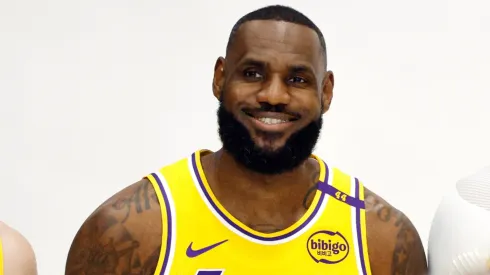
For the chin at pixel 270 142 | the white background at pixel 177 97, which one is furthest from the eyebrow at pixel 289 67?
the white background at pixel 177 97

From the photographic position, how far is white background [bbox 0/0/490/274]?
2008mm

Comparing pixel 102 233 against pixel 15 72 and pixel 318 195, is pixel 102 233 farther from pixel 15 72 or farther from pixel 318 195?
pixel 15 72

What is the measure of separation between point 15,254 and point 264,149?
0.41 m

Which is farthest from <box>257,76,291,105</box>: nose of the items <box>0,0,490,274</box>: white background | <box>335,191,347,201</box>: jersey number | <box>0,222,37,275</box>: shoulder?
<box>0,0,490,274</box>: white background

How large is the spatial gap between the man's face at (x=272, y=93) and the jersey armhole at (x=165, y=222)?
14cm

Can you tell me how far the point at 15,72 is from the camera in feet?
6.56

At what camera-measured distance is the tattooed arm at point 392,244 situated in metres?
1.41

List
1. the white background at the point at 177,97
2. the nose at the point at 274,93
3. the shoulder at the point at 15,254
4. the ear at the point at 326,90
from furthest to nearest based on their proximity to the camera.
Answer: the white background at the point at 177,97 → the ear at the point at 326,90 → the nose at the point at 274,93 → the shoulder at the point at 15,254

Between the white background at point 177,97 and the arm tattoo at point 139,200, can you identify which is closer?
the arm tattoo at point 139,200

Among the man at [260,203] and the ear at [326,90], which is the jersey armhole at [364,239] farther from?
the ear at [326,90]

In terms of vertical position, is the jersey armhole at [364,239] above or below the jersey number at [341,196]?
below

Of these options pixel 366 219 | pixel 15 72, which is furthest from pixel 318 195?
pixel 15 72

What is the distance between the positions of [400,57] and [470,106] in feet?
0.68

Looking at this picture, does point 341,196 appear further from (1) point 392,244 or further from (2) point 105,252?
(2) point 105,252
